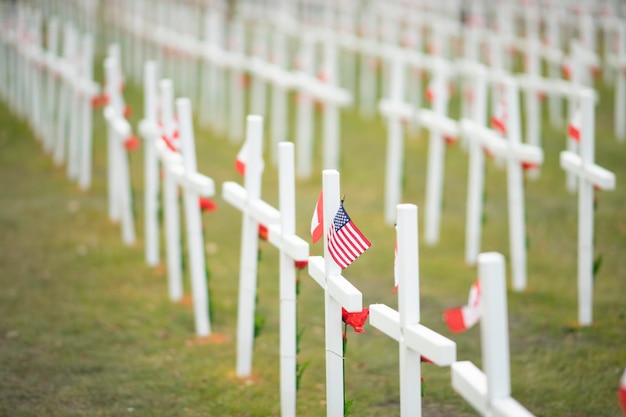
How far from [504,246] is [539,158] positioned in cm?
160

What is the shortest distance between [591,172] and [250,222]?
230 centimetres

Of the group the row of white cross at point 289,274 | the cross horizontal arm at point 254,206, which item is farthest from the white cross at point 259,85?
the cross horizontal arm at point 254,206

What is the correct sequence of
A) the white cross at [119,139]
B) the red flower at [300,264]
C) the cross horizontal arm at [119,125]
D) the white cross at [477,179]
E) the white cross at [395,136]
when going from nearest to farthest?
the red flower at [300,264] → the white cross at [477,179] → the cross horizontal arm at [119,125] → the white cross at [119,139] → the white cross at [395,136]

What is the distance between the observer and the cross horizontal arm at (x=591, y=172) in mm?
5910

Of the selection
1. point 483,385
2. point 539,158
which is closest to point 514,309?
point 539,158

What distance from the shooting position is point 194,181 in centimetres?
600

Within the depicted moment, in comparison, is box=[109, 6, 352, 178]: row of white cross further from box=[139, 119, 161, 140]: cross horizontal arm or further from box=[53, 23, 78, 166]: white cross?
box=[139, 119, 161, 140]: cross horizontal arm

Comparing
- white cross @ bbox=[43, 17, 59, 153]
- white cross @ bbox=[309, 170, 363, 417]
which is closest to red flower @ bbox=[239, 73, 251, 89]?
white cross @ bbox=[43, 17, 59, 153]

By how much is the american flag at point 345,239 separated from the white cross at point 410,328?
329mm

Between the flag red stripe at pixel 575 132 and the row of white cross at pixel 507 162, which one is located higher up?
the flag red stripe at pixel 575 132

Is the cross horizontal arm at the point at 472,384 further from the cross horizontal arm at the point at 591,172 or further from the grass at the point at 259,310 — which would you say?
the cross horizontal arm at the point at 591,172

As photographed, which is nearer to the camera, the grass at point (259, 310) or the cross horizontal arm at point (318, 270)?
the cross horizontal arm at point (318, 270)

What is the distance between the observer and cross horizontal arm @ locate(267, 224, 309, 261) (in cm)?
468

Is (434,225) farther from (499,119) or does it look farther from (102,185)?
(102,185)
